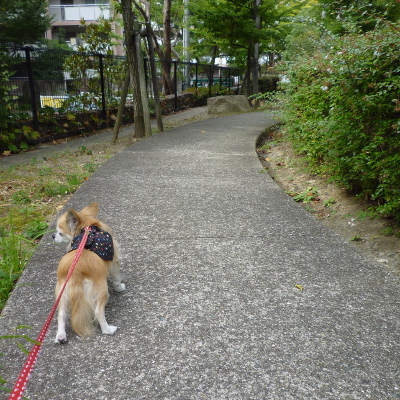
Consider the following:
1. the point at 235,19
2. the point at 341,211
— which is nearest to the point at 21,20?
the point at 235,19

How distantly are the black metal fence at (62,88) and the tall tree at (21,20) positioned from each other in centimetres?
388

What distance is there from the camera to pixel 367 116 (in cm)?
366

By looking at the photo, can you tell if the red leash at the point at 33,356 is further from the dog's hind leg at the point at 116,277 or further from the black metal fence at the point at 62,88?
the black metal fence at the point at 62,88

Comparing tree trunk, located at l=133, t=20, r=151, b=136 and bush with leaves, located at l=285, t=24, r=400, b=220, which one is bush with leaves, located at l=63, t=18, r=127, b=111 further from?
bush with leaves, located at l=285, t=24, r=400, b=220

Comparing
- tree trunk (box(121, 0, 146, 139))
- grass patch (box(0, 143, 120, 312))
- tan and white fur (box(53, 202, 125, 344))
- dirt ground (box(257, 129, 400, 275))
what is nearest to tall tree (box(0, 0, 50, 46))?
tree trunk (box(121, 0, 146, 139))

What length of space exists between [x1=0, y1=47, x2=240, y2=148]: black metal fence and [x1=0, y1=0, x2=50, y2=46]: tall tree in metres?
3.88

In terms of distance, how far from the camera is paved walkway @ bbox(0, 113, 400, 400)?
1923 mm

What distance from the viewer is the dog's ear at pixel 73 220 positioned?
7.62ft

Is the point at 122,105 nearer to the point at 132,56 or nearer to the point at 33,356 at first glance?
the point at 132,56

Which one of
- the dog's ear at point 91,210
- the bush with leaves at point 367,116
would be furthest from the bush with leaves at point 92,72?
the dog's ear at point 91,210

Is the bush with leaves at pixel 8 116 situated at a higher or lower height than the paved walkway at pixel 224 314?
higher

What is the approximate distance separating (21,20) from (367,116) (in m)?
13.7

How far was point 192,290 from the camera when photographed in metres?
2.73

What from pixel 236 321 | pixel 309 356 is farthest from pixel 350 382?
pixel 236 321
